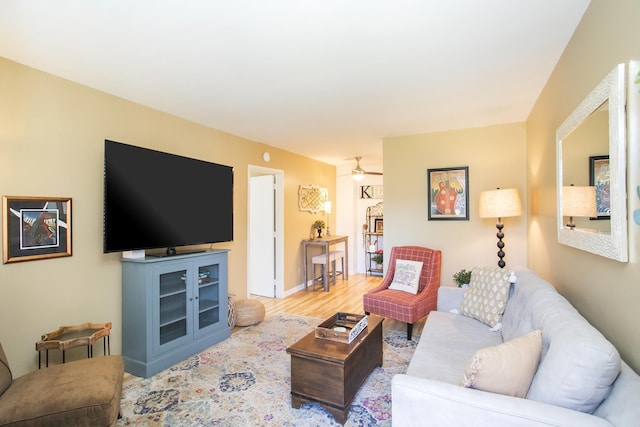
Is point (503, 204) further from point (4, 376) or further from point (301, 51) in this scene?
point (4, 376)

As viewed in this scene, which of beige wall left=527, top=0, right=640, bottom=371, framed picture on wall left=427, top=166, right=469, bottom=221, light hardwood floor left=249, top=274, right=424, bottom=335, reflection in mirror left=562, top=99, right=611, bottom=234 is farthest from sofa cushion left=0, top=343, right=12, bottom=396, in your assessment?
framed picture on wall left=427, top=166, right=469, bottom=221

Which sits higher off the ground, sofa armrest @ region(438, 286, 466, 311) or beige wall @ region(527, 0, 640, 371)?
beige wall @ region(527, 0, 640, 371)

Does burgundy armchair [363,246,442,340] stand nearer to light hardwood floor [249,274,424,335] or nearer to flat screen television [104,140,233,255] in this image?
light hardwood floor [249,274,424,335]

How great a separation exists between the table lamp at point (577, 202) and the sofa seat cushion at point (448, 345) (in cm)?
95

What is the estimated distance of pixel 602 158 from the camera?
55.7 inches

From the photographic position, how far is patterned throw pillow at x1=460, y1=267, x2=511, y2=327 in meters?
2.41

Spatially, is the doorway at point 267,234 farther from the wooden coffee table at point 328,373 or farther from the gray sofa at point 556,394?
the gray sofa at point 556,394

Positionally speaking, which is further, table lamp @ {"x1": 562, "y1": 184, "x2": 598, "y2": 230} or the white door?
the white door

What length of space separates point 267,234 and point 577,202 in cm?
415

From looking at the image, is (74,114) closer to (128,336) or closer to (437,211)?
(128,336)

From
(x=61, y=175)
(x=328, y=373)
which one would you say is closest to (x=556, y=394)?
(x=328, y=373)

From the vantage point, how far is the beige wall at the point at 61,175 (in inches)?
84.8

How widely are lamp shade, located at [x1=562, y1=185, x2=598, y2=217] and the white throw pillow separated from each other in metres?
1.81

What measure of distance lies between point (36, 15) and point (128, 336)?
240cm
